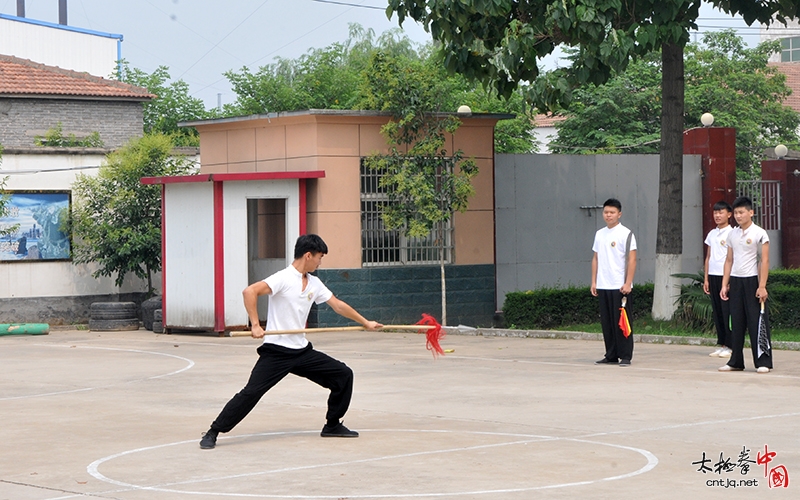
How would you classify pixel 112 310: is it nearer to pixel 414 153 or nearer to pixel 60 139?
pixel 414 153

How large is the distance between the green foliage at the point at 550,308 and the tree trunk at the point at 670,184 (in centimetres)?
146

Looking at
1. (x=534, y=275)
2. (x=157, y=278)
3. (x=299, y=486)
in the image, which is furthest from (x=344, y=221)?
(x=299, y=486)

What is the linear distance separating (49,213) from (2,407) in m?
12.8

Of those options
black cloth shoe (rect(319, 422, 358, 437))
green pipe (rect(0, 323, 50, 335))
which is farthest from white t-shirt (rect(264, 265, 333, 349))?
green pipe (rect(0, 323, 50, 335))

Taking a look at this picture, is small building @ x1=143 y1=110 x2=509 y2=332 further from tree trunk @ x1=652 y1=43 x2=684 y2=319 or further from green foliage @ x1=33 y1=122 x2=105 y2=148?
green foliage @ x1=33 y1=122 x2=105 y2=148

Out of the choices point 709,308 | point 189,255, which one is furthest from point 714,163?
point 189,255

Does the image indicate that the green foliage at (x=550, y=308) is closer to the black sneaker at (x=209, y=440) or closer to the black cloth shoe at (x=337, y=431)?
the black cloth shoe at (x=337, y=431)

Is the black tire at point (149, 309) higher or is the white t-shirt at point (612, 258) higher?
the white t-shirt at point (612, 258)

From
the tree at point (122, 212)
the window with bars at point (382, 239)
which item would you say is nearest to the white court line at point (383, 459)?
the window with bars at point (382, 239)

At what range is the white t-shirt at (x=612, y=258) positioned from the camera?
49.2 ft

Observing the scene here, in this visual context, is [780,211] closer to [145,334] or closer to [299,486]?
[145,334]

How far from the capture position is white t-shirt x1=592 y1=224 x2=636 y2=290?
15.0m

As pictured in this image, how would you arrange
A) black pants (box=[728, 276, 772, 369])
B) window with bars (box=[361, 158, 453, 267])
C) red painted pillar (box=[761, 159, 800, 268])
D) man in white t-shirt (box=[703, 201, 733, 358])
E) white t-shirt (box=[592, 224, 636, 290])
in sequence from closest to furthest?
1. black pants (box=[728, 276, 772, 369])
2. white t-shirt (box=[592, 224, 636, 290])
3. man in white t-shirt (box=[703, 201, 733, 358])
4. window with bars (box=[361, 158, 453, 267])
5. red painted pillar (box=[761, 159, 800, 268])

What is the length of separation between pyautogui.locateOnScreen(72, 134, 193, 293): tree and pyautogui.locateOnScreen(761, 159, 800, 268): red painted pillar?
520 inches
